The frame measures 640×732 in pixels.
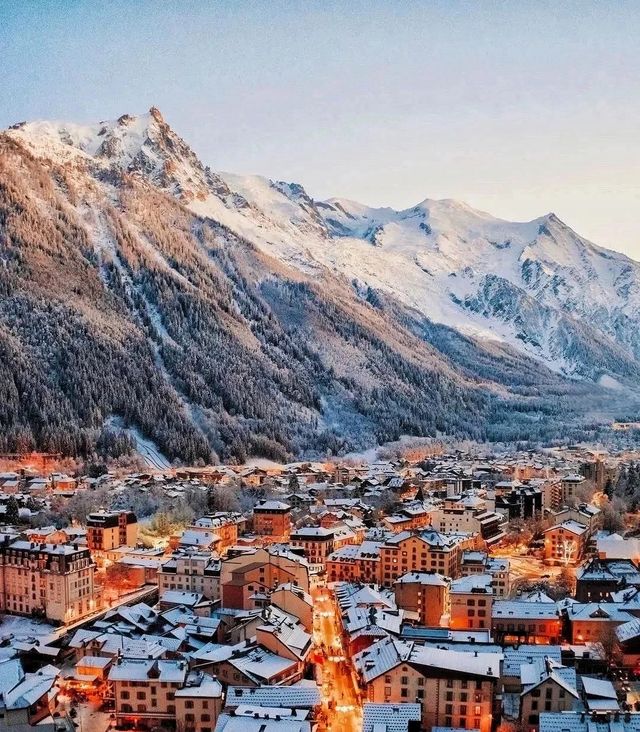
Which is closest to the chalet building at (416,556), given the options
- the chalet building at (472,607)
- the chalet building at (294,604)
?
the chalet building at (472,607)

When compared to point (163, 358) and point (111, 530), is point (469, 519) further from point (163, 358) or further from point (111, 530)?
point (163, 358)

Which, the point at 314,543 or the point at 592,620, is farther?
the point at 314,543

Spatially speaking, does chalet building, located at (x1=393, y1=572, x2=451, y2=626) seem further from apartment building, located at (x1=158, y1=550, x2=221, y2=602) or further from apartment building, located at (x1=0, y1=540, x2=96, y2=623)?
apartment building, located at (x1=0, y1=540, x2=96, y2=623)

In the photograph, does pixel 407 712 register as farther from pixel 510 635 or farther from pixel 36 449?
pixel 36 449

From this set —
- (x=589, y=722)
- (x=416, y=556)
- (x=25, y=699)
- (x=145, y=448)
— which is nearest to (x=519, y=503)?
(x=416, y=556)

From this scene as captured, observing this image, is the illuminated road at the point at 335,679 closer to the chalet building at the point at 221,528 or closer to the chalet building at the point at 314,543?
the chalet building at the point at 314,543

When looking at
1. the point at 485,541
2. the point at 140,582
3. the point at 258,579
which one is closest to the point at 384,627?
the point at 258,579

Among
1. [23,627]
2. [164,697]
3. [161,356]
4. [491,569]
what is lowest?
[23,627]
